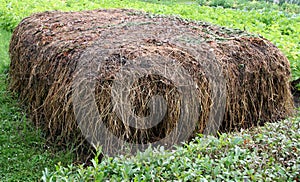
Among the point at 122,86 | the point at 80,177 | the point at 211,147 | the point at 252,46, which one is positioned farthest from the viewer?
the point at 252,46

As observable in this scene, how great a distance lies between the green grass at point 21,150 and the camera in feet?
11.8

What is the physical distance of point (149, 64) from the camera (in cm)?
335

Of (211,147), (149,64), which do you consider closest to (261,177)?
(211,147)

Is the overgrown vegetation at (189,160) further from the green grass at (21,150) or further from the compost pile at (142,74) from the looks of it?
the compost pile at (142,74)

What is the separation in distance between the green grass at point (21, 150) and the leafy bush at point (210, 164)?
4.22 ft

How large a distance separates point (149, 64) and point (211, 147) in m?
1.03

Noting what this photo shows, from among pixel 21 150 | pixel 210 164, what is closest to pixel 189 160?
pixel 210 164

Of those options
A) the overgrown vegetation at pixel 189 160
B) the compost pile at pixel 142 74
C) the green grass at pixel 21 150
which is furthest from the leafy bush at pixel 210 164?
the green grass at pixel 21 150

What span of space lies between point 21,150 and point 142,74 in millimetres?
1580

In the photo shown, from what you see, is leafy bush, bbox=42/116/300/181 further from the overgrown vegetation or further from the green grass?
the green grass

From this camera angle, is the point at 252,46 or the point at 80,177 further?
the point at 252,46

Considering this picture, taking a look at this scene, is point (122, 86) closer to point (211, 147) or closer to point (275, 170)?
point (211, 147)

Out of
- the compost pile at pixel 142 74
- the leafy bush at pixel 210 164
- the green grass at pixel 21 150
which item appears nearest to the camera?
the leafy bush at pixel 210 164

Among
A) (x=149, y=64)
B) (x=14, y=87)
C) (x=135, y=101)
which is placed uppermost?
(x=149, y=64)
